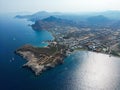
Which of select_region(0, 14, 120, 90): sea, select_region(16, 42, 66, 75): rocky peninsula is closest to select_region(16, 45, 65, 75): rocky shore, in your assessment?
select_region(16, 42, 66, 75): rocky peninsula

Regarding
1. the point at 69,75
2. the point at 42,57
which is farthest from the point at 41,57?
the point at 69,75

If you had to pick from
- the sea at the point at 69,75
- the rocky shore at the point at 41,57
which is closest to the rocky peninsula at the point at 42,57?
the rocky shore at the point at 41,57

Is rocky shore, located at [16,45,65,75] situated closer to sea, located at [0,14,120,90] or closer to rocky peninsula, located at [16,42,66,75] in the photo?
rocky peninsula, located at [16,42,66,75]

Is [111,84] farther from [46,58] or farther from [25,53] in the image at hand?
[25,53]

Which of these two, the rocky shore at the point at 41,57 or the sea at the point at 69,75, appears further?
the rocky shore at the point at 41,57

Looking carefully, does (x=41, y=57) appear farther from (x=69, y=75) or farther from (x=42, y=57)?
(x=69, y=75)

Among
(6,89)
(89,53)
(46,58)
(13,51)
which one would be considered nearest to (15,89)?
(6,89)

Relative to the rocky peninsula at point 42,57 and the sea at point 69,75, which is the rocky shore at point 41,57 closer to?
the rocky peninsula at point 42,57

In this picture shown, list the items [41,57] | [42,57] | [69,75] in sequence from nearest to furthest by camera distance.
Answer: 1. [69,75]
2. [42,57]
3. [41,57]

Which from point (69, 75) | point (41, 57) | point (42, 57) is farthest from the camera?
point (41, 57)
